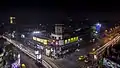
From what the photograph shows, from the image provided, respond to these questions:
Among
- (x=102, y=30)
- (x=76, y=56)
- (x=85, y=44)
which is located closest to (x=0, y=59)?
(x=76, y=56)

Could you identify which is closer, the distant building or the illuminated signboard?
the illuminated signboard

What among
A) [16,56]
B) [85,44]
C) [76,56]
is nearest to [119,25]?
[85,44]

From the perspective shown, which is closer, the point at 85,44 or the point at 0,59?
the point at 0,59

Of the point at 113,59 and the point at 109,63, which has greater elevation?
the point at 113,59

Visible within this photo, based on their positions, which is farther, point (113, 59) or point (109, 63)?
point (113, 59)

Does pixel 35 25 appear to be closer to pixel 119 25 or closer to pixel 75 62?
pixel 119 25

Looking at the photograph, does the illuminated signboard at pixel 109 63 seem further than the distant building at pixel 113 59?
No

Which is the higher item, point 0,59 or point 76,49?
point 0,59

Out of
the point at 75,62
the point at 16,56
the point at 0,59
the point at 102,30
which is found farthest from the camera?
the point at 102,30

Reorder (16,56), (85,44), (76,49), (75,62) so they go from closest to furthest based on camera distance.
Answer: (16,56), (75,62), (76,49), (85,44)
